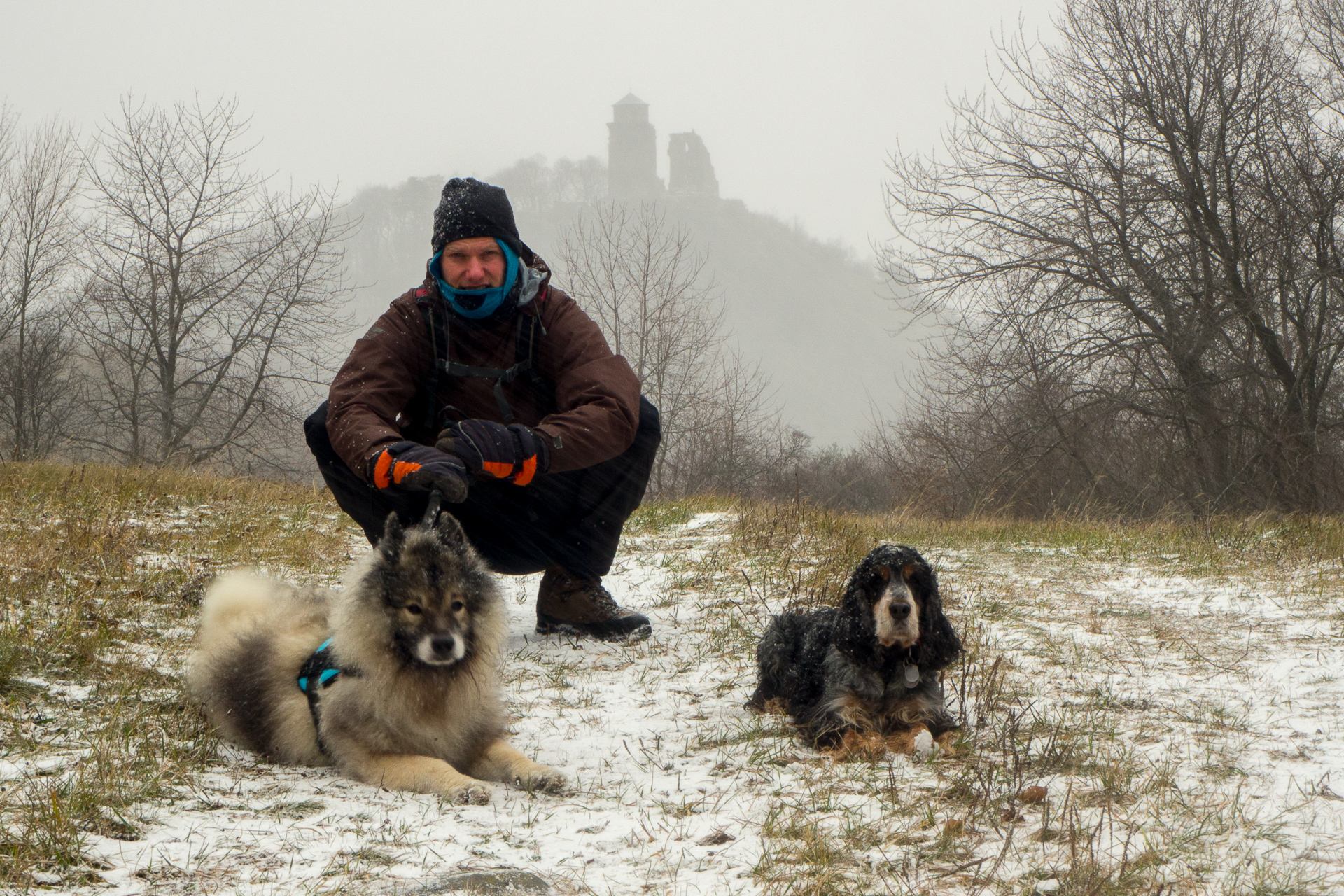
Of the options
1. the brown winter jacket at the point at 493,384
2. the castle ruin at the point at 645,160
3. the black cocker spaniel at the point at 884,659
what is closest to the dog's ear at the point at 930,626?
the black cocker spaniel at the point at 884,659

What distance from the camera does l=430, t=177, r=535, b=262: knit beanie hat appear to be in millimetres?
4539

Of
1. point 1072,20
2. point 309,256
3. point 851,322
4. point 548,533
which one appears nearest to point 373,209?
point 851,322

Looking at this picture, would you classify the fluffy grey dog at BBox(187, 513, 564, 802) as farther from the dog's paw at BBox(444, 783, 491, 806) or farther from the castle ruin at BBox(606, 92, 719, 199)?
the castle ruin at BBox(606, 92, 719, 199)

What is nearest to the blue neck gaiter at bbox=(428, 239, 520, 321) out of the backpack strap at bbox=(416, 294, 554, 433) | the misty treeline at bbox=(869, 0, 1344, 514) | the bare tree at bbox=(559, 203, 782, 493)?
the backpack strap at bbox=(416, 294, 554, 433)

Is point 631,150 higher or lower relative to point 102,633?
higher

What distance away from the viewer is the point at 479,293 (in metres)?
4.54

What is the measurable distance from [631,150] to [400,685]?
4875 inches

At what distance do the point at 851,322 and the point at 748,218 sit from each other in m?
17.3

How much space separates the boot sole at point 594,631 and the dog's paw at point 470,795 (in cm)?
214

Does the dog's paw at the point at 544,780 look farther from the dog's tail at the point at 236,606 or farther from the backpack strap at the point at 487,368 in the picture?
the backpack strap at the point at 487,368

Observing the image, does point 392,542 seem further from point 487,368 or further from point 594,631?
point 594,631

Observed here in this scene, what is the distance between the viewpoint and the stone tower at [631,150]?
117750mm

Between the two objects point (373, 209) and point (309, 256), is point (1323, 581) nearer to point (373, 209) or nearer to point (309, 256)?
point (309, 256)

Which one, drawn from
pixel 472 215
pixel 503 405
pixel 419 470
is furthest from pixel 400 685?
pixel 472 215
